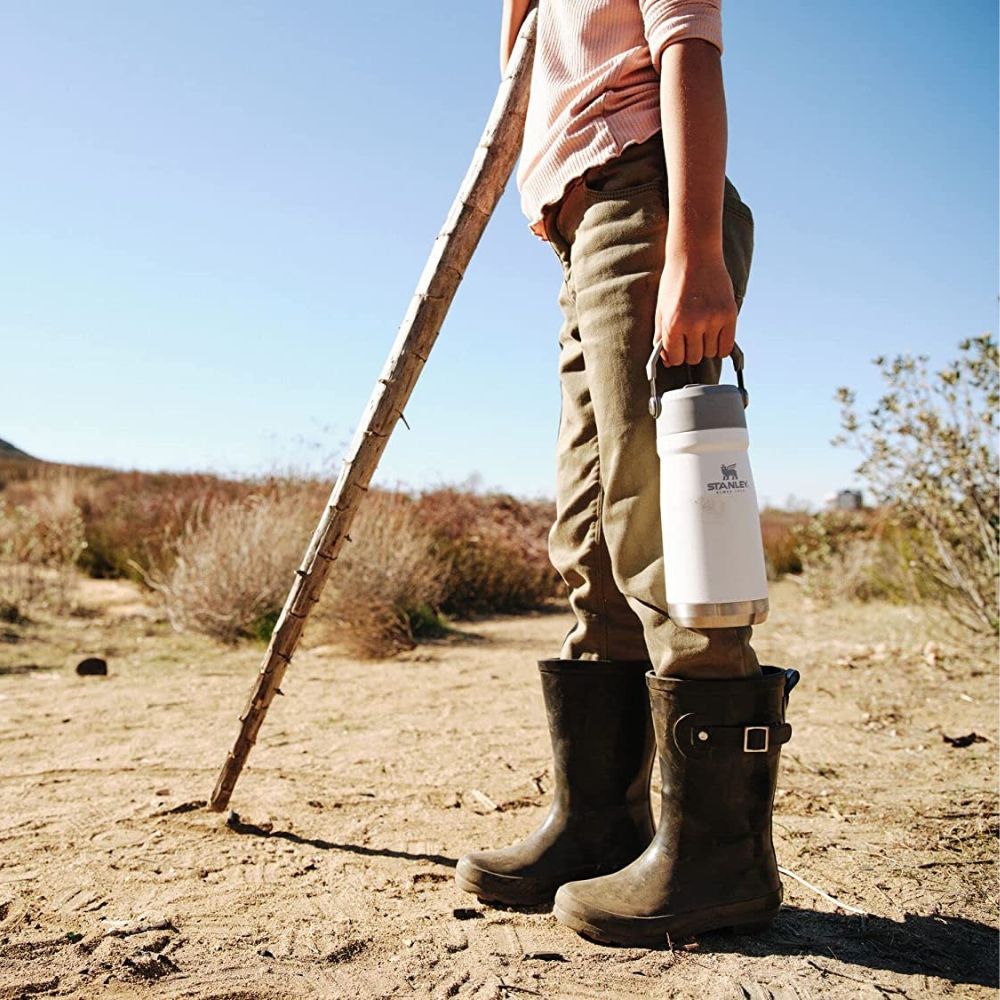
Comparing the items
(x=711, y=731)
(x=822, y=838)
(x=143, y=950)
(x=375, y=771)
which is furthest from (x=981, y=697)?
(x=143, y=950)

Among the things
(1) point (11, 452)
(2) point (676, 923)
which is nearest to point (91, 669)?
(2) point (676, 923)

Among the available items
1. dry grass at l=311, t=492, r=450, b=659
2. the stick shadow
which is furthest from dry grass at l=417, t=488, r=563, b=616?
the stick shadow

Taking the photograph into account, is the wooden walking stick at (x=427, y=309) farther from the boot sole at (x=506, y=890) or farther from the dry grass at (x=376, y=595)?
the dry grass at (x=376, y=595)

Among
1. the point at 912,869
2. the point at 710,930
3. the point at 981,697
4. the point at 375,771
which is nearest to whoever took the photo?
the point at 710,930

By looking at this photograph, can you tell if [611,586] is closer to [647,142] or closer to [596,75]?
[647,142]

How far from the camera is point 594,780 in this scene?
6.71 ft

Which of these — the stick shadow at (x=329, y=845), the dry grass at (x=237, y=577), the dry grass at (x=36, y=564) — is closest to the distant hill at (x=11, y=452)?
the dry grass at (x=36, y=564)

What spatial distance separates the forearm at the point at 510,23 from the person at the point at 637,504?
339mm

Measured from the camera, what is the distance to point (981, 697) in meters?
4.38

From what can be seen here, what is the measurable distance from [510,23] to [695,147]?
3.00 ft

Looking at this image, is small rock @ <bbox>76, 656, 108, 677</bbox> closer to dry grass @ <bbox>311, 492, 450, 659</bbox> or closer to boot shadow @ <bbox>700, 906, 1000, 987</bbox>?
dry grass @ <bbox>311, 492, 450, 659</bbox>

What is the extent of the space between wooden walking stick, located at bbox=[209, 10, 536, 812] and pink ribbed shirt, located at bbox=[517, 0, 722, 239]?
23 centimetres

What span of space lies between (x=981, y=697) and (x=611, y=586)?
3209mm

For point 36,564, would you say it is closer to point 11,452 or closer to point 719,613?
point 719,613
